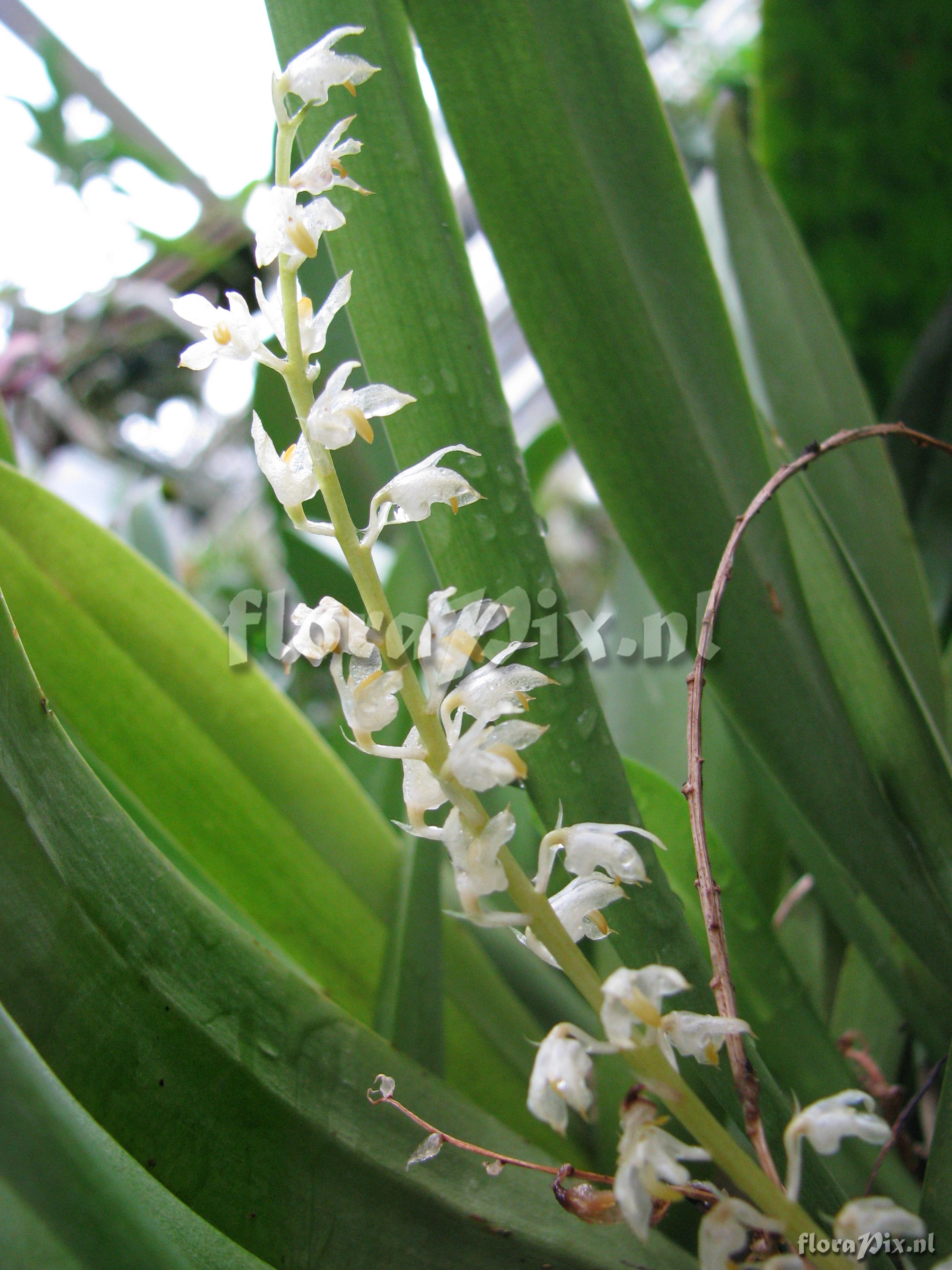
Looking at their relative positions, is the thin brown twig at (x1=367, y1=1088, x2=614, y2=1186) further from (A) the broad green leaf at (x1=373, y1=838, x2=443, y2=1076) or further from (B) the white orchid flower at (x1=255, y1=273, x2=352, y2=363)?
(B) the white orchid flower at (x1=255, y1=273, x2=352, y2=363)

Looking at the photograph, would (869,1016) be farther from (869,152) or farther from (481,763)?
(869,152)

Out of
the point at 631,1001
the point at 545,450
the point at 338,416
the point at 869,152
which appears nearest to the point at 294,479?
the point at 338,416

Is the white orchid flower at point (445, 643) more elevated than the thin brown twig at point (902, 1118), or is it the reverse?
the white orchid flower at point (445, 643)

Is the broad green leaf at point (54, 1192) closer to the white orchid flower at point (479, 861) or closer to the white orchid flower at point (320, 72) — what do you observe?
the white orchid flower at point (479, 861)

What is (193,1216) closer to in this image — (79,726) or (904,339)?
(79,726)

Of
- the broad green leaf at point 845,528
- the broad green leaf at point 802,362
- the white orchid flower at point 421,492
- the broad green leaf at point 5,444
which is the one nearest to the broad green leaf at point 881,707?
the broad green leaf at point 845,528

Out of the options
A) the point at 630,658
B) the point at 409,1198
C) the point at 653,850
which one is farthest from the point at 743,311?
the point at 409,1198

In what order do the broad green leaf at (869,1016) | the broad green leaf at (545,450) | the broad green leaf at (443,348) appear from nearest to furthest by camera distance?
the broad green leaf at (443,348)
the broad green leaf at (869,1016)
the broad green leaf at (545,450)
